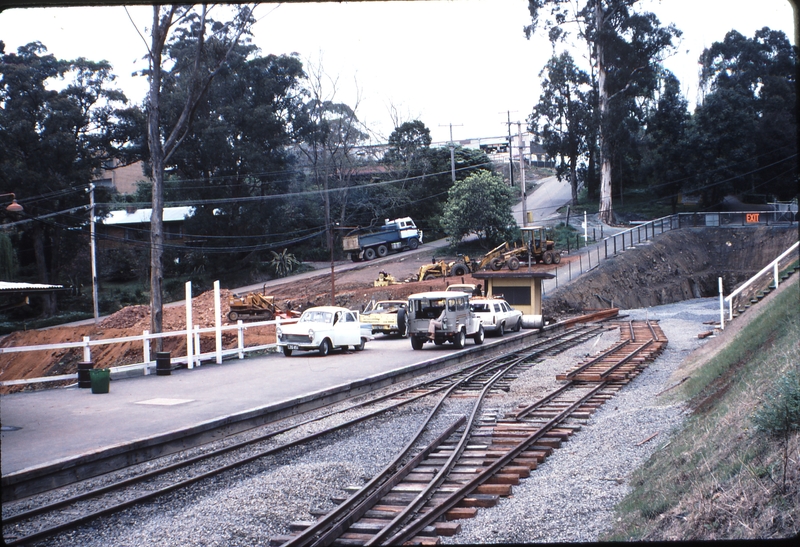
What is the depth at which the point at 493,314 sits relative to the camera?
29.4 meters

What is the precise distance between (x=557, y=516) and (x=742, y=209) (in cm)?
4483

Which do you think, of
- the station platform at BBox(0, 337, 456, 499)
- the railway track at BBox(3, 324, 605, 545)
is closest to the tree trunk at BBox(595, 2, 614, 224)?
the station platform at BBox(0, 337, 456, 499)

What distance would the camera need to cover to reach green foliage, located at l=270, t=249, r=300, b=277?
54906 mm

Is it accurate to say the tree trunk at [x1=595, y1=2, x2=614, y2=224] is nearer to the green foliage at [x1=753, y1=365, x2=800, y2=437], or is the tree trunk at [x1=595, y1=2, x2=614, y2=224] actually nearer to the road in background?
the road in background

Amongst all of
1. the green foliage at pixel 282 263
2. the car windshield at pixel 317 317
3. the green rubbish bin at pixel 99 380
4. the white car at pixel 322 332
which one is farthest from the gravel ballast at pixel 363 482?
the green foliage at pixel 282 263

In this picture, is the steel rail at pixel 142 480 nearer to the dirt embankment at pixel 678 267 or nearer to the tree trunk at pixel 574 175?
the dirt embankment at pixel 678 267

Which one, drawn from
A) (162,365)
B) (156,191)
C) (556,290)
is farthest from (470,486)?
(556,290)

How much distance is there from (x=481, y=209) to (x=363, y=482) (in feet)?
151

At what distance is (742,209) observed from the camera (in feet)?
153

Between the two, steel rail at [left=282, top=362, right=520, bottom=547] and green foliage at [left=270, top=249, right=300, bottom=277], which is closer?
steel rail at [left=282, top=362, right=520, bottom=547]

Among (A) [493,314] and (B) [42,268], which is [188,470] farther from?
(B) [42,268]

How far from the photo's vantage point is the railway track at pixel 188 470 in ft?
26.5

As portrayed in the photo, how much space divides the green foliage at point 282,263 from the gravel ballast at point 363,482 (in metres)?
41.6

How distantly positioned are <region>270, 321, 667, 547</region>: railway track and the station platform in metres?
3.62
